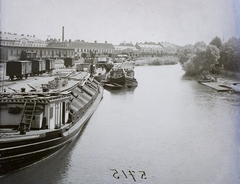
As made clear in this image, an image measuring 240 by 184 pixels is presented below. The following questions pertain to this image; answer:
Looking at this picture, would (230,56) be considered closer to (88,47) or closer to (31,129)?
(31,129)

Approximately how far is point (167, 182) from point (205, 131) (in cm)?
489

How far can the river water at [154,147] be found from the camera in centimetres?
815

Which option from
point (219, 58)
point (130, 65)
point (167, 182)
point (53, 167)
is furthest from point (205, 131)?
point (130, 65)

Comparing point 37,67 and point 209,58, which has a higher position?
point 209,58

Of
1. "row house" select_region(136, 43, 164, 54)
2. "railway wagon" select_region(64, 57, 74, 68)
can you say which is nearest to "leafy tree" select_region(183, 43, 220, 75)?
"row house" select_region(136, 43, 164, 54)

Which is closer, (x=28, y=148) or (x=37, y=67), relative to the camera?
(x=28, y=148)

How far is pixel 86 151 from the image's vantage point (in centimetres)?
1005

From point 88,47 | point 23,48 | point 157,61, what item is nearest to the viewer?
point 23,48

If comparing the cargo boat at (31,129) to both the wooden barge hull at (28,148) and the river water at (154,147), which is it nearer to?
the wooden barge hull at (28,148)

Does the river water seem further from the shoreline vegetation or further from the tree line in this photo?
the shoreline vegetation

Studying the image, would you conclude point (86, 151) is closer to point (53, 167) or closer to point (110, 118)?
point (53, 167)

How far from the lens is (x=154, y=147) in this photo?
33.4ft

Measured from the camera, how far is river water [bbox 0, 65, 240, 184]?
815 centimetres

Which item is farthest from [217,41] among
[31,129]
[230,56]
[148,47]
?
[148,47]
